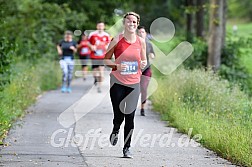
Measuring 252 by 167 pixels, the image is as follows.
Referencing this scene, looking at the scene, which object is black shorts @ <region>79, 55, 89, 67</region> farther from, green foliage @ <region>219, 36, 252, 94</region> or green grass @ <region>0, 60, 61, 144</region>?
green foliage @ <region>219, 36, 252, 94</region>

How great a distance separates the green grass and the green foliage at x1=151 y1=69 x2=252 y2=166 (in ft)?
10.6

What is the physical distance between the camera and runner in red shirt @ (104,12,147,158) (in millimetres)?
10250

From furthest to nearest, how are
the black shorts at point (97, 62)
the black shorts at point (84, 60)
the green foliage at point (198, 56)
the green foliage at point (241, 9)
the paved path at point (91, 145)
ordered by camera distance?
the green foliage at point (241, 9) → the black shorts at point (84, 60) → the green foliage at point (198, 56) → the black shorts at point (97, 62) → the paved path at point (91, 145)

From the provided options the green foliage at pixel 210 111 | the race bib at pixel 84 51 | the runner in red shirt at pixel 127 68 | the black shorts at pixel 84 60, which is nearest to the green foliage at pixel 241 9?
the race bib at pixel 84 51

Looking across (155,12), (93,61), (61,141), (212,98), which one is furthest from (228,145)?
(155,12)

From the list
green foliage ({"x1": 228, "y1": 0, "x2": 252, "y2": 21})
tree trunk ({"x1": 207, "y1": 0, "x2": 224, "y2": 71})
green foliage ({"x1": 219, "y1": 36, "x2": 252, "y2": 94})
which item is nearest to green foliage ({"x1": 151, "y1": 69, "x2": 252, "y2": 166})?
tree trunk ({"x1": 207, "y1": 0, "x2": 224, "y2": 71})

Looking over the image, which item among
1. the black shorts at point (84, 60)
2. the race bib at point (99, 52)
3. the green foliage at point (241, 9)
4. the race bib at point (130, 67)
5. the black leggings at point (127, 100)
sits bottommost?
the green foliage at point (241, 9)

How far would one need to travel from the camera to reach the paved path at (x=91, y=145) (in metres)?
9.94

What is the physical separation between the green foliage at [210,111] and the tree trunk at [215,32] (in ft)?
16.5

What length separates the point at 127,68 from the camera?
33.6 feet

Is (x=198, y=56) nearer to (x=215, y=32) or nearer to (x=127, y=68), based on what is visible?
(x=215, y=32)

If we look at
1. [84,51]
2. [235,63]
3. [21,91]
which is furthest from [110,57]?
[84,51]

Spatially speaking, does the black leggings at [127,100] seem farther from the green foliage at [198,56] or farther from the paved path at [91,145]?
the green foliage at [198,56]

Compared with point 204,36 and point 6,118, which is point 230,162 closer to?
point 6,118
